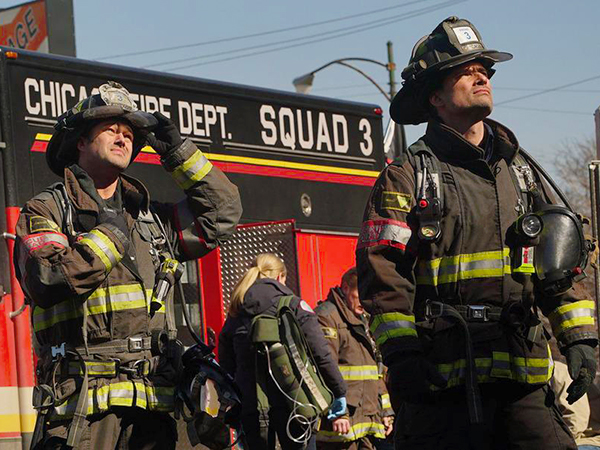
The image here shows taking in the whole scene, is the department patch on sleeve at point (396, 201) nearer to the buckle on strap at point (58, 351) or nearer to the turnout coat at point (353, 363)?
the buckle on strap at point (58, 351)

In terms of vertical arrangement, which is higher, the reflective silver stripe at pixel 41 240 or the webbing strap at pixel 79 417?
the reflective silver stripe at pixel 41 240

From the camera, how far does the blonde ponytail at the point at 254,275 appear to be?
27.0 feet

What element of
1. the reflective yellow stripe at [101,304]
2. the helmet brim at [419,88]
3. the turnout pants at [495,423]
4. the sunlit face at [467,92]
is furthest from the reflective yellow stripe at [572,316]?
the reflective yellow stripe at [101,304]

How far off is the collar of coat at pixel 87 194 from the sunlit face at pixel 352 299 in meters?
3.80

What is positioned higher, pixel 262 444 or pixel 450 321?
pixel 450 321

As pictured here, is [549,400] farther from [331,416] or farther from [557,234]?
[331,416]

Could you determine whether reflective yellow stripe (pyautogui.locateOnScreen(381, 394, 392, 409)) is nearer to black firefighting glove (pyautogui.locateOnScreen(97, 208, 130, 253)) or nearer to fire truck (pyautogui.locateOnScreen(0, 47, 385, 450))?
fire truck (pyautogui.locateOnScreen(0, 47, 385, 450))

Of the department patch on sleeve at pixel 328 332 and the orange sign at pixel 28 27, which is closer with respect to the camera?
the department patch on sleeve at pixel 328 332

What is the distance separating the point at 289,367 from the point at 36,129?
245cm

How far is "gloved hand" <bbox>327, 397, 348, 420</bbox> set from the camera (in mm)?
8531

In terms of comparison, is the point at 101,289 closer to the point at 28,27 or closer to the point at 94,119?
the point at 94,119

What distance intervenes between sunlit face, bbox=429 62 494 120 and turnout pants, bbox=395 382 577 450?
1.06 meters

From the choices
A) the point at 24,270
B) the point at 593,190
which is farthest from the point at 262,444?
the point at 24,270

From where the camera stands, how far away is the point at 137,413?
5027mm
